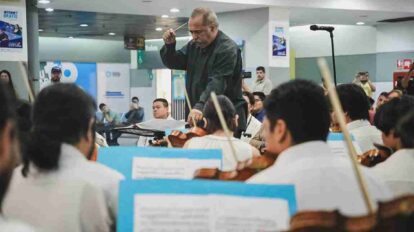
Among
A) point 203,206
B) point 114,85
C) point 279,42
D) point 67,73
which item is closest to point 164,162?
point 203,206

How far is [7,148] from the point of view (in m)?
1.13

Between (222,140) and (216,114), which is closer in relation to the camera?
(222,140)

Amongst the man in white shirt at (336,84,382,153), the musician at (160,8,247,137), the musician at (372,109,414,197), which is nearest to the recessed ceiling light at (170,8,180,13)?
the musician at (160,8,247,137)

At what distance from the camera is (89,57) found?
19.2 meters

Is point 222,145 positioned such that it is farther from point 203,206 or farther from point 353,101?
point 203,206

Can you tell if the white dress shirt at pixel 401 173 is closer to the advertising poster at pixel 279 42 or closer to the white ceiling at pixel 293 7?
the white ceiling at pixel 293 7

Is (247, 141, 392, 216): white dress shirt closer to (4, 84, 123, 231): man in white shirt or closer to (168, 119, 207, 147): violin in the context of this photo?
(4, 84, 123, 231): man in white shirt

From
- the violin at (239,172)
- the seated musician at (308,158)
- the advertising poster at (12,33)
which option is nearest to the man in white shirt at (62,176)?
the violin at (239,172)

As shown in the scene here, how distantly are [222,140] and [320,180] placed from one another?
5.65ft

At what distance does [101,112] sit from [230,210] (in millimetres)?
13049

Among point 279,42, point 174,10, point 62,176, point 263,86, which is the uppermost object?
point 174,10

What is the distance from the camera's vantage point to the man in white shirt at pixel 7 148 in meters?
1.11

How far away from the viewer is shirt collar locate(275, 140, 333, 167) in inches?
69.7

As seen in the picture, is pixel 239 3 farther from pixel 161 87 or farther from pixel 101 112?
pixel 161 87
